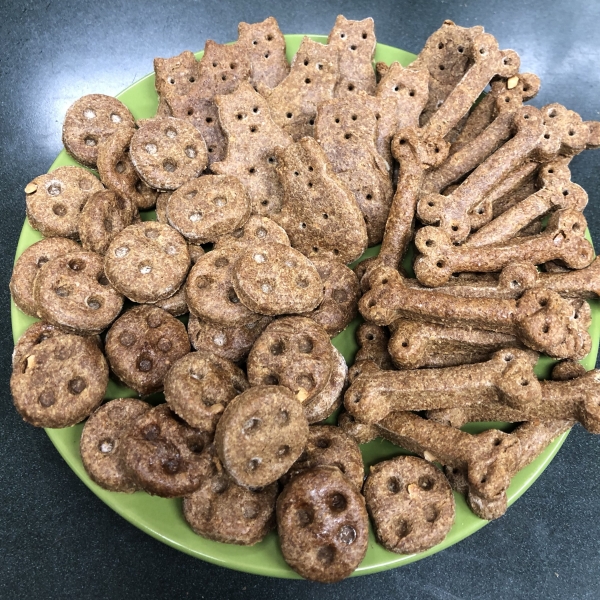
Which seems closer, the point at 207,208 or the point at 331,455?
the point at 331,455

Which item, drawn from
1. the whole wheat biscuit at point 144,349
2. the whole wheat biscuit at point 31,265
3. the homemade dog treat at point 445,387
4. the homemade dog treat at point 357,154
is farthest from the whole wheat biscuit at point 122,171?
the homemade dog treat at point 445,387

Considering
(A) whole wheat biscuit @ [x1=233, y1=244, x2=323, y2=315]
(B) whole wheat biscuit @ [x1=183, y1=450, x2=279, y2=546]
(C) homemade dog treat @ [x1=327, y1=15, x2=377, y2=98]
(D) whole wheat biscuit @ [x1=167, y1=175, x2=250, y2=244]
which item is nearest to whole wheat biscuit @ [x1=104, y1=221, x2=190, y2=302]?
(D) whole wheat biscuit @ [x1=167, y1=175, x2=250, y2=244]

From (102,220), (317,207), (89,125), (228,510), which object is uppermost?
(89,125)

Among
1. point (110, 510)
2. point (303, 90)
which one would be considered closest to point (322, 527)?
point (110, 510)

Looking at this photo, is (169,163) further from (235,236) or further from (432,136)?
(432,136)

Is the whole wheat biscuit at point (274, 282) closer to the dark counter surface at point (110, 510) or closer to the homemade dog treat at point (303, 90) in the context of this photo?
the homemade dog treat at point (303, 90)

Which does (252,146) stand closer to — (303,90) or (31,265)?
(303,90)

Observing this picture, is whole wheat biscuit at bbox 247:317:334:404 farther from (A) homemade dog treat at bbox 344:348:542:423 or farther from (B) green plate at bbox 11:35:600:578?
(B) green plate at bbox 11:35:600:578
